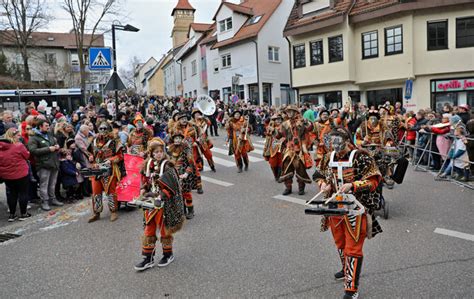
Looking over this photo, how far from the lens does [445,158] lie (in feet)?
32.3

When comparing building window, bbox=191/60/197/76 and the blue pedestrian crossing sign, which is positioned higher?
building window, bbox=191/60/197/76

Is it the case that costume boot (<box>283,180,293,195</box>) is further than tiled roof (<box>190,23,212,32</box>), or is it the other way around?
tiled roof (<box>190,23,212,32</box>)

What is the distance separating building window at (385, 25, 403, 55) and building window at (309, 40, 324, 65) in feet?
13.6

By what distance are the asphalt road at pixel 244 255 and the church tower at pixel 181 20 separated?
5430 cm

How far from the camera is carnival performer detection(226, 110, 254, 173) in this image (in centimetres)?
1113

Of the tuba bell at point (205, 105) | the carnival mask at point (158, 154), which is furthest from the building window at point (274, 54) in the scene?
the carnival mask at point (158, 154)

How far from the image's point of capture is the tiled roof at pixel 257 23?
29875mm

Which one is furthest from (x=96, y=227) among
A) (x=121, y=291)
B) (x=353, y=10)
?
(x=353, y=10)

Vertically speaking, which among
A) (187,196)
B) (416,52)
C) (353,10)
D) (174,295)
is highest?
(353,10)

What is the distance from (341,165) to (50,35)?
73.5 meters

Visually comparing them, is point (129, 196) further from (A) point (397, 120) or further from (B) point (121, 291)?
(A) point (397, 120)

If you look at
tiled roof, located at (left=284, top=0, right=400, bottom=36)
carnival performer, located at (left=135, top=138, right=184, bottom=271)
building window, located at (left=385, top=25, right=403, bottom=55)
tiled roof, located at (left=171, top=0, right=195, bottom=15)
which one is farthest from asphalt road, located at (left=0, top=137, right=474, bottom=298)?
tiled roof, located at (left=171, top=0, right=195, bottom=15)

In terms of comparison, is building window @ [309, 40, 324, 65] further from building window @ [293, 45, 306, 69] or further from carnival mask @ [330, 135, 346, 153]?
carnival mask @ [330, 135, 346, 153]

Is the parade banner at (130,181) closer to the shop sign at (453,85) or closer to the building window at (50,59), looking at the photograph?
the shop sign at (453,85)
